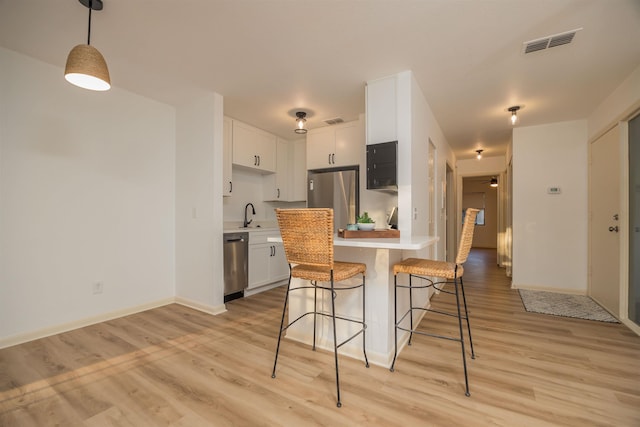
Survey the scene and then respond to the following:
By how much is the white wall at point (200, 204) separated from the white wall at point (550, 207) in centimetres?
420

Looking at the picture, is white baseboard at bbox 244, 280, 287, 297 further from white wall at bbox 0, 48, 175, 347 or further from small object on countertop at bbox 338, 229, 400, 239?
small object on countertop at bbox 338, 229, 400, 239

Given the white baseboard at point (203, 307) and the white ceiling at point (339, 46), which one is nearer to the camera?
the white ceiling at point (339, 46)

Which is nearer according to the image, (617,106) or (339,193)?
(617,106)

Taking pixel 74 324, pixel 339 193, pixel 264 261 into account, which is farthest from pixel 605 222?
pixel 74 324

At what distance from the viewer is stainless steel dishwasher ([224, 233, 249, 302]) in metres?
3.41

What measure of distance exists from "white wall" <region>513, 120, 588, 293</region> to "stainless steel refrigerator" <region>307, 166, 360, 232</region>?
8.28 ft

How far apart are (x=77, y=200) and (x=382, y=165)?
2875 millimetres

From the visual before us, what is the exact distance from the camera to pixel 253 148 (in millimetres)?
4188

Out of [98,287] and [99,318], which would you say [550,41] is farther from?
[99,318]

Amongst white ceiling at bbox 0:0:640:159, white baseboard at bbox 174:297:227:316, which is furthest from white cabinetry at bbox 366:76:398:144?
white baseboard at bbox 174:297:227:316

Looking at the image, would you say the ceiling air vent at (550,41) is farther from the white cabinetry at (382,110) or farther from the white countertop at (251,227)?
the white countertop at (251,227)

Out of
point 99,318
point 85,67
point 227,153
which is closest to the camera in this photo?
point 85,67

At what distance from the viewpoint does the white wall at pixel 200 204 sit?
3141 millimetres

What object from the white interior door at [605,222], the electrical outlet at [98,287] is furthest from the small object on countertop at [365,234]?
the white interior door at [605,222]
